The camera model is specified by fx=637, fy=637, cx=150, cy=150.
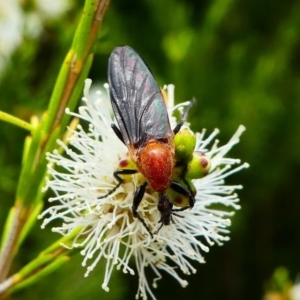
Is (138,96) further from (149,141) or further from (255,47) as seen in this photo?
(255,47)

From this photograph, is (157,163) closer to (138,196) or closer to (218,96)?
(138,196)

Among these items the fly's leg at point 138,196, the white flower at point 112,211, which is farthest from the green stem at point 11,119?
the fly's leg at point 138,196

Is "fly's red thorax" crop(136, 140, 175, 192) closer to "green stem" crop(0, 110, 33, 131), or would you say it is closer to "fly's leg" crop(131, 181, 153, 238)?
"fly's leg" crop(131, 181, 153, 238)

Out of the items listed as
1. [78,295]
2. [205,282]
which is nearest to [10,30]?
[78,295]

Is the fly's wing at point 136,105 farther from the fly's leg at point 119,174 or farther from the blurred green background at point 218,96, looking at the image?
the blurred green background at point 218,96

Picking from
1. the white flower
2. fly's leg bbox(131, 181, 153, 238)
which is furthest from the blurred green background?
fly's leg bbox(131, 181, 153, 238)
